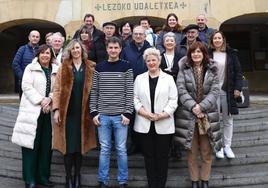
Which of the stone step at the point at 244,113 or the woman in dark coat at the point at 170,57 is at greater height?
the woman in dark coat at the point at 170,57

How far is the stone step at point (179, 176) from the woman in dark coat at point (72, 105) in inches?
24.8

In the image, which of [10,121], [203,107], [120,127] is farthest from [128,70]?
[10,121]

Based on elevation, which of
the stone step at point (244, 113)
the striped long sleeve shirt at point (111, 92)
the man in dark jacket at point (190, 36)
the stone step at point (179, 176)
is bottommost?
the stone step at point (179, 176)

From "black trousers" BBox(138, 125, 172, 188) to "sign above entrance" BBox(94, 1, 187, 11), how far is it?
8243 mm

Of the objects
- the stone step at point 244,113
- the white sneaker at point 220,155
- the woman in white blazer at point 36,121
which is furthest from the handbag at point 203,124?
the stone step at point 244,113

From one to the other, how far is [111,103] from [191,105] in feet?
3.45

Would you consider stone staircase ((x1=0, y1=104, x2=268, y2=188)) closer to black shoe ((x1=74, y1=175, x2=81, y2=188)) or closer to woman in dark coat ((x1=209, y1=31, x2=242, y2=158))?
→ black shoe ((x1=74, y1=175, x2=81, y2=188))

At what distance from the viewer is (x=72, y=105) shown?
5.43 meters

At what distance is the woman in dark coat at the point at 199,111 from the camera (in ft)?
17.5

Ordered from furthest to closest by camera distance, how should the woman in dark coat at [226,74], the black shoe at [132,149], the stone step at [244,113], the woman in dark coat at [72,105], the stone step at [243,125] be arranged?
1. the stone step at [244,113]
2. the stone step at [243,125]
3. the black shoe at [132,149]
4. the woman in dark coat at [226,74]
5. the woman in dark coat at [72,105]

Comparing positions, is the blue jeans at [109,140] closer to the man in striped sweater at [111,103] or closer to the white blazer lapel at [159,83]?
the man in striped sweater at [111,103]

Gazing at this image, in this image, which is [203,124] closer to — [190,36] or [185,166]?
[185,166]

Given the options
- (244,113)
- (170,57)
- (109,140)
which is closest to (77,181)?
(109,140)

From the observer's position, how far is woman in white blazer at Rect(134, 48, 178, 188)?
5.27 meters
